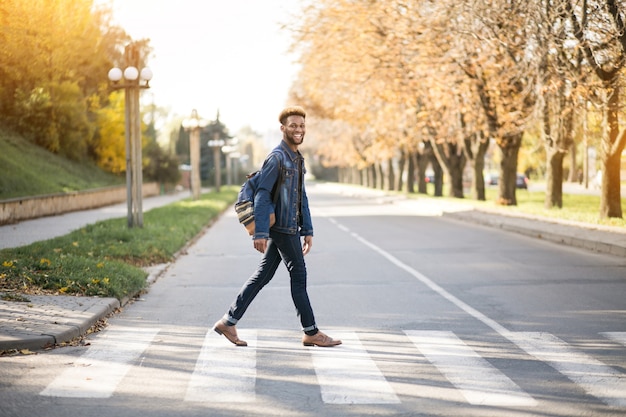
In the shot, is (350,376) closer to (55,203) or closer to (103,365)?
(103,365)

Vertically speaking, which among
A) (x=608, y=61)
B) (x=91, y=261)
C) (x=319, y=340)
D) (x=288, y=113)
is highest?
(x=608, y=61)

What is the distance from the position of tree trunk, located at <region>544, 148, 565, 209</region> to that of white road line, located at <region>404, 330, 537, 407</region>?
2399 centimetres

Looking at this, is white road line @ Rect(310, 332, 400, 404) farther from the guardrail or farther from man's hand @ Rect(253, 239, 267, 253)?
the guardrail

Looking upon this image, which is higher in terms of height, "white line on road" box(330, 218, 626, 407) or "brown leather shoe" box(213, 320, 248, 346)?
"brown leather shoe" box(213, 320, 248, 346)

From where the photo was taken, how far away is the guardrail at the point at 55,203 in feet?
84.0

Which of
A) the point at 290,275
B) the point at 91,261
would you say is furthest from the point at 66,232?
the point at 290,275

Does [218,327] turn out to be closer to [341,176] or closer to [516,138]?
[516,138]

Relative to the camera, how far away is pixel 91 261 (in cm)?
1289

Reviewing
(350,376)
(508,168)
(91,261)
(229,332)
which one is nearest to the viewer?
(350,376)

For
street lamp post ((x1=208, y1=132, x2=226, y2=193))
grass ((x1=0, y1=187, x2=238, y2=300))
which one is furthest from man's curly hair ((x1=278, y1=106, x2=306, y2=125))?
street lamp post ((x1=208, y1=132, x2=226, y2=193))

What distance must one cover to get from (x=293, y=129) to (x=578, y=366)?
298 centimetres

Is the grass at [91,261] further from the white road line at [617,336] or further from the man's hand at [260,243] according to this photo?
the white road line at [617,336]

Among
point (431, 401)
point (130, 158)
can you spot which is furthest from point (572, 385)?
point (130, 158)

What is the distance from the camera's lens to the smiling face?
7.68 meters
